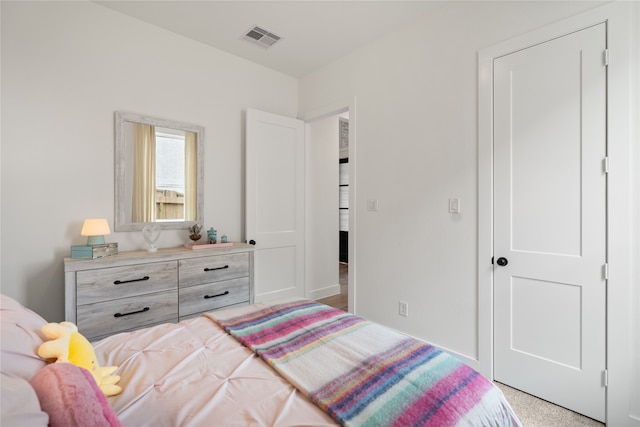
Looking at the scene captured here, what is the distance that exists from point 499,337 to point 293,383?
1.77 metres

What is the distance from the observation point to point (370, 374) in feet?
3.60

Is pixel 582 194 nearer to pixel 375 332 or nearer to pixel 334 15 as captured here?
pixel 375 332

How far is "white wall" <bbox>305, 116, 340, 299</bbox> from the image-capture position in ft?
13.0

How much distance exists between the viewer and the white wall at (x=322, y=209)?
395 cm

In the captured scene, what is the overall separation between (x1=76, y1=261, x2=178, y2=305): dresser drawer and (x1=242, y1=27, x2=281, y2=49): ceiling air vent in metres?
2.27

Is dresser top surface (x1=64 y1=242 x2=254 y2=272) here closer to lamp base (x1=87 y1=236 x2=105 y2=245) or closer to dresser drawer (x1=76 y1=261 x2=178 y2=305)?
dresser drawer (x1=76 y1=261 x2=178 y2=305)

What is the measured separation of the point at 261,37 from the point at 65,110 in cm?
181

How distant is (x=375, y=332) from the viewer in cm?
145

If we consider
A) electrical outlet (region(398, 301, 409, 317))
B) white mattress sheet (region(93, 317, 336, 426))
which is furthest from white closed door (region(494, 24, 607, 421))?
white mattress sheet (region(93, 317, 336, 426))

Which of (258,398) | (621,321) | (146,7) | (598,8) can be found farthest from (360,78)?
(258,398)

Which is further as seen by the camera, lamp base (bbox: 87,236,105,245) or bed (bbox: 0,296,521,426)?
lamp base (bbox: 87,236,105,245)

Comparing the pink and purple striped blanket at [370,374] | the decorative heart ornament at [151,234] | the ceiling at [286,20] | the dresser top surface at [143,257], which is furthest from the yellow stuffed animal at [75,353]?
the ceiling at [286,20]

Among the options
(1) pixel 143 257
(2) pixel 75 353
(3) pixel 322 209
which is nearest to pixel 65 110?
(1) pixel 143 257

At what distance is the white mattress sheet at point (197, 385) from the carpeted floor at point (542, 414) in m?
1.62
